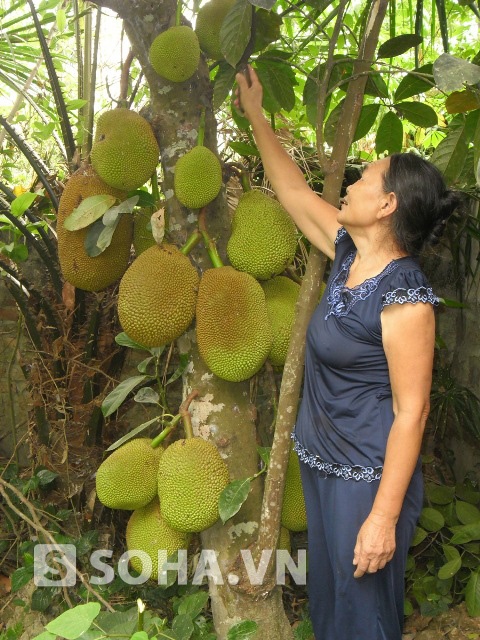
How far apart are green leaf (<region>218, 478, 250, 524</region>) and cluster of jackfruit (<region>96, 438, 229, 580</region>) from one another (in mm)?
26

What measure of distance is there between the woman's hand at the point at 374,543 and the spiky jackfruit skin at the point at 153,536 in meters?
0.48

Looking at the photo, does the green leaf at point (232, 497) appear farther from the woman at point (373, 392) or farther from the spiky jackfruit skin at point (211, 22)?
the spiky jackfruit skin at point (211, 22)

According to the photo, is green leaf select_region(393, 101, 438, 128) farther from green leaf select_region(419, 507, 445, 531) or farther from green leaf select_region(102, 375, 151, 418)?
green leaf select_region(419, 507, 445, 531)

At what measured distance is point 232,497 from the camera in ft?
4.42

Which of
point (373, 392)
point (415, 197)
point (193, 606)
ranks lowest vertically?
point (193, 606)

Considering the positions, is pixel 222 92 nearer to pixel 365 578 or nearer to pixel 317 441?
pixel 317 441

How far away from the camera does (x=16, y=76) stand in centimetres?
193

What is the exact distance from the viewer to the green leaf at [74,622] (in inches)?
32.2

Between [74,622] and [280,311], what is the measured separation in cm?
86

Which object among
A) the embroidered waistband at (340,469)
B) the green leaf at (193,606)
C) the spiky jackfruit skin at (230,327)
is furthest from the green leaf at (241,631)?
the spiky jackfruit skin at (230,327)

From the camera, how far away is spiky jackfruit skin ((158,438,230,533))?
135 centimetres

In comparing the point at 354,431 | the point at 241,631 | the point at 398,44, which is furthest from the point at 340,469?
the point at 398,44

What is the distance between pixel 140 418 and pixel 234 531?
2.90 feet

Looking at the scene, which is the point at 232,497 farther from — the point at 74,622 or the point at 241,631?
the point at 74,622
